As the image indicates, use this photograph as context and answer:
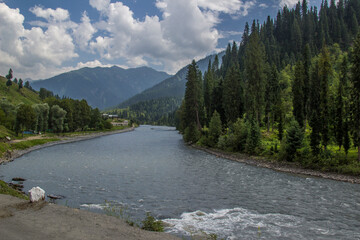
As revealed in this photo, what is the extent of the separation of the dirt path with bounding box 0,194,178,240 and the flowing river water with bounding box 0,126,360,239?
4190mm

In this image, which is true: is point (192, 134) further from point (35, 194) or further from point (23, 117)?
point (35, 194)

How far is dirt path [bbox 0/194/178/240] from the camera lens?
12.9 m

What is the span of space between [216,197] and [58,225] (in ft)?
55.1

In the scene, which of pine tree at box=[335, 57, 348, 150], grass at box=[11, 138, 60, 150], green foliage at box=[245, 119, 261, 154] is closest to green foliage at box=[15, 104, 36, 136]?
grass at box=[11, 138, 60, 150]

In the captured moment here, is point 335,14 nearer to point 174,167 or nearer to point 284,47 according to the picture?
point 284,47

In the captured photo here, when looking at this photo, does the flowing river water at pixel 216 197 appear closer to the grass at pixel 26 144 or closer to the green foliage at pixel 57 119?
the grass at pixel 26 144

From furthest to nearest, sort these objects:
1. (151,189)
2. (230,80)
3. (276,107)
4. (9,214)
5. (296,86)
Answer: (230,80), (276,107), (296,86), (151,189), (9,214)

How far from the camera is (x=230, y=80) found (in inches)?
2872

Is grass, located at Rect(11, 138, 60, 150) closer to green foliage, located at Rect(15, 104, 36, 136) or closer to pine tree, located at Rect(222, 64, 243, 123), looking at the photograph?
green foliage, located at Rect(15, 104, 36, 136)

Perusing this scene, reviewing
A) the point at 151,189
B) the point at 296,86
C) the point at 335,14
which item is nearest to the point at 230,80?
the point at 296,86

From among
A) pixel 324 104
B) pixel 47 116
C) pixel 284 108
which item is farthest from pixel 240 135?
pixel 47 116

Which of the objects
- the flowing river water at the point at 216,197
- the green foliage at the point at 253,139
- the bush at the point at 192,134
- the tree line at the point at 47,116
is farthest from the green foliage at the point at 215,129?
the tree line at the point at 47,116

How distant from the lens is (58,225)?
14.5 m

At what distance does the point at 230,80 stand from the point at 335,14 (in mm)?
132756
